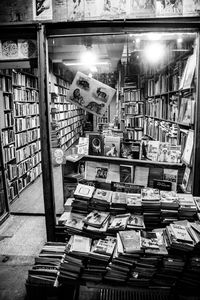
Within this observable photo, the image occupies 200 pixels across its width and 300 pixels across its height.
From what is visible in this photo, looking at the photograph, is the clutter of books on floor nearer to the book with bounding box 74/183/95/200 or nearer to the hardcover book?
the book with bounding box 74/183/95/200

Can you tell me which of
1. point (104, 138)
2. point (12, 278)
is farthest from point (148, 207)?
point (12, 278)

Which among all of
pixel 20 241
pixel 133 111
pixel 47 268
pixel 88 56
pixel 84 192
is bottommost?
pixel 20 241

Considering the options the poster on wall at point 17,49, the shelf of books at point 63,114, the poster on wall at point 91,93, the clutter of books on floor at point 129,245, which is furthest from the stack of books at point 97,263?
the shelf of books at point 63,114

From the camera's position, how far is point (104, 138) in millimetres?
2488

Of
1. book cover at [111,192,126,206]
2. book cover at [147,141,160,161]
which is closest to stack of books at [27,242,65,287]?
book cover at [111,192,126,206]

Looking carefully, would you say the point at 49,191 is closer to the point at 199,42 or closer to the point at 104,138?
the point at 104,138

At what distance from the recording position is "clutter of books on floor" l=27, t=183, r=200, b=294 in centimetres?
168

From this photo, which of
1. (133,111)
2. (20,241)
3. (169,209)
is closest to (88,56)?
(133,111)

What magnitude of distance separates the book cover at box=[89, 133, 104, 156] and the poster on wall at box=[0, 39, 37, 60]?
0.93 m

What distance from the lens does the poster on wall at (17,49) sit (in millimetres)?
2314

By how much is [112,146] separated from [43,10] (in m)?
1.32

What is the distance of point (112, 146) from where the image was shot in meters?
2.44

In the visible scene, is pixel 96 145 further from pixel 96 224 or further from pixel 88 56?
pixel 88 56

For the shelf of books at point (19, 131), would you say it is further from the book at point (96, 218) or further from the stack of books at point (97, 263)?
the stack of books at point (97, 263)
